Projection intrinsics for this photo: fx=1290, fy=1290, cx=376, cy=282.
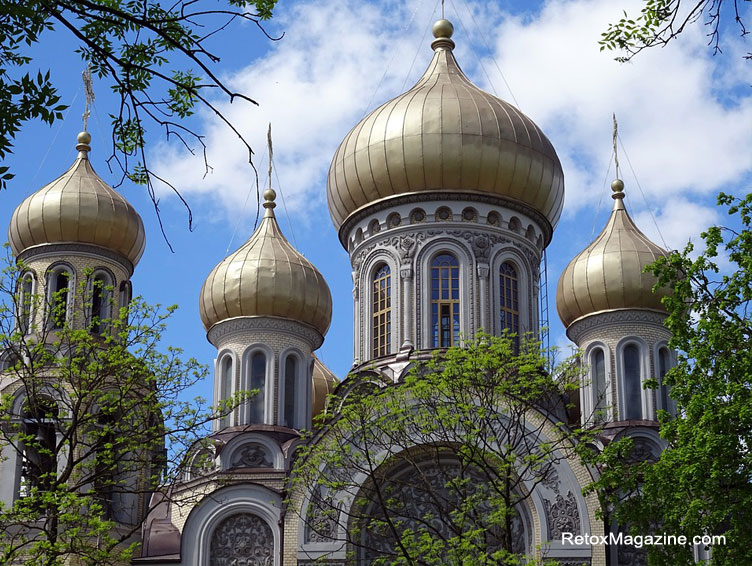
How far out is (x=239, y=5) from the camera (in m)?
8.45

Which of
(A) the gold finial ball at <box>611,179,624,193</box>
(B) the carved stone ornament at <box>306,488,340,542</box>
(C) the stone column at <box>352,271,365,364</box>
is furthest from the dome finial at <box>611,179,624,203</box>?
(B) the carved stone ornament at <box>306,488,340,542</box>

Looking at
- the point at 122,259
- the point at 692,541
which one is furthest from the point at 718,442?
the point at 122,259

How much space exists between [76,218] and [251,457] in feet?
17.9

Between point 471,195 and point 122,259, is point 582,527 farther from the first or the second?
point 122,259

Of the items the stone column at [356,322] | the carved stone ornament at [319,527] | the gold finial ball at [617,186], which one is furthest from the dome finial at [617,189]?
the carved stone ornament at [319,527]

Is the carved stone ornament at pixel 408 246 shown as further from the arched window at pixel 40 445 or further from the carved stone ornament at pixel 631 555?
the arched window at pixel 40 445

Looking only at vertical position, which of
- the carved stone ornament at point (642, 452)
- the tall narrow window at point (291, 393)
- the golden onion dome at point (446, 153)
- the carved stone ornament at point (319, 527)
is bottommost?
the carved stone ornament at point (319, 527)

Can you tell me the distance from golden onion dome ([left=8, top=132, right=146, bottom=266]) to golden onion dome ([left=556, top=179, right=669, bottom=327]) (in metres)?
8.22

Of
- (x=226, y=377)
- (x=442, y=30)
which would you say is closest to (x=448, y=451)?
(x=226, y=377)

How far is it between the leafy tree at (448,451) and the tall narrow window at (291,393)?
223 centimetres

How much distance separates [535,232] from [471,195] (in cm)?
169

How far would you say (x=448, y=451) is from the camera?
67.1 feet

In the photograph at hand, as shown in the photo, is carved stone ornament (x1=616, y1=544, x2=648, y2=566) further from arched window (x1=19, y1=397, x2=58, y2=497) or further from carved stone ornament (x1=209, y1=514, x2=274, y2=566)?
arched window (x1=19, y1=397, x2=58, y2=497)

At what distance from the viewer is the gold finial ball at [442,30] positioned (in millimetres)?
25812
